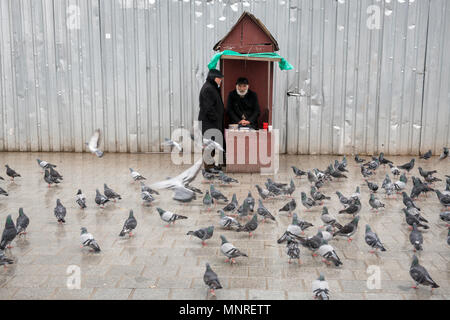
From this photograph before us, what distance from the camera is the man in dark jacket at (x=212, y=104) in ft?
28.9

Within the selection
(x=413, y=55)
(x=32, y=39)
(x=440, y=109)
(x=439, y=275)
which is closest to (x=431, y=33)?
(x=413, y=55)

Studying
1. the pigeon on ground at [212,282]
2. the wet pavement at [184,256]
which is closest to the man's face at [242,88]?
the wet pavement at [184,256]

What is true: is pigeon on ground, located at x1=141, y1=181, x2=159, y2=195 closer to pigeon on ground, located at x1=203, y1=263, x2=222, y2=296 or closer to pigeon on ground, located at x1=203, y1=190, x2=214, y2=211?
pigeon on ground, located at x1=203, y1=190, x2=214, y2=211

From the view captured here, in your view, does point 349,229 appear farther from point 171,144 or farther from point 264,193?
point 171,144

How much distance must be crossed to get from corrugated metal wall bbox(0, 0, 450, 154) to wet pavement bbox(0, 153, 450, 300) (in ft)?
12.1

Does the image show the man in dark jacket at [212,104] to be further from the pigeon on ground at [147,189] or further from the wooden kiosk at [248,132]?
the pigeon on ground at [147,189]

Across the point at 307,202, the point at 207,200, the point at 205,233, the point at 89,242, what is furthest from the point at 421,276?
the point at 89,242

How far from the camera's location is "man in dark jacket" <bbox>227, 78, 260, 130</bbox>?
31.0 ft

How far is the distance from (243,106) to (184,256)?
17.8 ft

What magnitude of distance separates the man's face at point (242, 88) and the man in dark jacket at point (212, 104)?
0.62 meters

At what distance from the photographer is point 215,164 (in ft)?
29.7

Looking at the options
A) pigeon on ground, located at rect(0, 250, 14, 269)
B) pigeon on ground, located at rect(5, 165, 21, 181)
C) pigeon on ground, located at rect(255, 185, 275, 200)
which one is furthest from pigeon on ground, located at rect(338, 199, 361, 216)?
pigeon on ground, located at rect(5, 165, 21, 181)

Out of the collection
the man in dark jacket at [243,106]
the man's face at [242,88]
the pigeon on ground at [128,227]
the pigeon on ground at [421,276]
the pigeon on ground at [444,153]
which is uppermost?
the man's face at [242,88]

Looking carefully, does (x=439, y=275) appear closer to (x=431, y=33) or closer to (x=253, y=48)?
(x=253, y=48)
